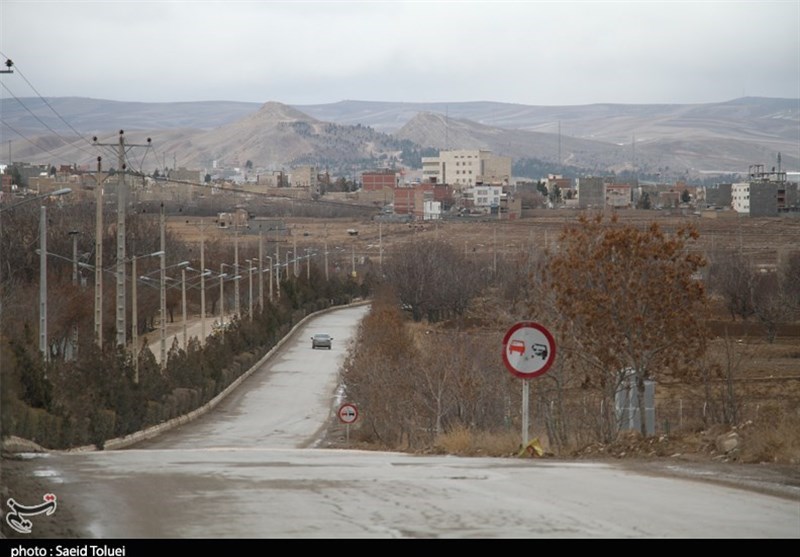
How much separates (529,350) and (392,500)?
19.2 feet

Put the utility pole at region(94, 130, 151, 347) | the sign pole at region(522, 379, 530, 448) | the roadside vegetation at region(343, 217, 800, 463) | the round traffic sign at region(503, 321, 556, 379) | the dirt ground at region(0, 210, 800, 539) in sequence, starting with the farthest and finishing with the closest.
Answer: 1. the utility pole at region(94, 130, 151, 347)
2. the roadside vegetation at region(343, 217, 800, 463)
3. the sign pole at region(522, 379, 530, 448)
4. the round traffic sign at region(503, 321, 556, 379)
5. the dirt ground at region(0, 210, 800, 539)

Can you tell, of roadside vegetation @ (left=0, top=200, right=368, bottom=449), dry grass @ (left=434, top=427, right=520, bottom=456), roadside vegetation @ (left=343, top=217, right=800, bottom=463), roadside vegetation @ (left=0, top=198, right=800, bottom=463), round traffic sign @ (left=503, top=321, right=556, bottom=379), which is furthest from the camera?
roadside vegetation @ (left=0, top=200, right=368, bottom=449)

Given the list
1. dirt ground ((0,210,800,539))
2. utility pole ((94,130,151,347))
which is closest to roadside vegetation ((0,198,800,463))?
dirt ground ((0,210,800,539))

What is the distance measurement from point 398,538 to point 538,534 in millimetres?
1057

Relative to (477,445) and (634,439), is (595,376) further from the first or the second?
(634,439)

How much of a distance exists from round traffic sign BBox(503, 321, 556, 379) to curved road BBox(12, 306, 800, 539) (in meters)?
1.20

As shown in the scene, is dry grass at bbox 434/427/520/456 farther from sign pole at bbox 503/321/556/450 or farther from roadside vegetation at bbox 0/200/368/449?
roadside vegetation at bbox 0/200/368/449

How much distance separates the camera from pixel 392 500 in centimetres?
1207

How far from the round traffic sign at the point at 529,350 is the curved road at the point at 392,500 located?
3.94 ft

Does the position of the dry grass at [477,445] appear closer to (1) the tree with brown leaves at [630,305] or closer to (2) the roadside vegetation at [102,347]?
(1) the tree with brown leaves at [630,305]

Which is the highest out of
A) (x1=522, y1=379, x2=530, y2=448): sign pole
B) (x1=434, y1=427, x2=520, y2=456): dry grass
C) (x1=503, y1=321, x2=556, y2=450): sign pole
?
(x1=503, y1=321, x2=556, y2=450): sign pole

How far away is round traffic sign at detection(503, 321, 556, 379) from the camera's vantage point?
1747cm

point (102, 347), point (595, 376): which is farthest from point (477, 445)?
point (102, 347)

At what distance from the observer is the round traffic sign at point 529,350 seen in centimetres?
1747
